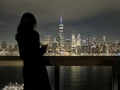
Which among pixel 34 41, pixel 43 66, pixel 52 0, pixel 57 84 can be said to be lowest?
pixel 57 84

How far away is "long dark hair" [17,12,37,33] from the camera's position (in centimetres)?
263

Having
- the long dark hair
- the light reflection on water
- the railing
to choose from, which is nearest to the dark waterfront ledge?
the railing

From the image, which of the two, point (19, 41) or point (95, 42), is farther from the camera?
point (95, 42)

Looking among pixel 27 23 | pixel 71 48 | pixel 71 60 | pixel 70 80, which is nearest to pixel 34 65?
pixel 27 23

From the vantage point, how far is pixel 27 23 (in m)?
2.65

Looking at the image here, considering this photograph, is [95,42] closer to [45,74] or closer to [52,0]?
[52,0]

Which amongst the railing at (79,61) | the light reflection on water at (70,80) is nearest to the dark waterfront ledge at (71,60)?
the railing at (79,61)

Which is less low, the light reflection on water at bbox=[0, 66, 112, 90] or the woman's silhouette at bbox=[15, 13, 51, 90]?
the woman's silhouette at bbox=[15, 13, 51, 90]

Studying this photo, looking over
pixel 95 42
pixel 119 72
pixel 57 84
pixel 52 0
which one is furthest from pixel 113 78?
pixel 52 0

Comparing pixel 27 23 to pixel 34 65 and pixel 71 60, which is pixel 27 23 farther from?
pixel 71 60

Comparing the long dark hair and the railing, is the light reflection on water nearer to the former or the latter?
the railing

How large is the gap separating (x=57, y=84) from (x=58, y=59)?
29cm

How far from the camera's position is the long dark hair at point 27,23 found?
2.63 meters

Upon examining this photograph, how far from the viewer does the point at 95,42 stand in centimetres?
575
